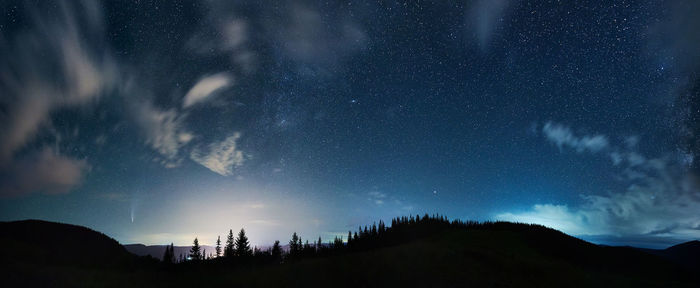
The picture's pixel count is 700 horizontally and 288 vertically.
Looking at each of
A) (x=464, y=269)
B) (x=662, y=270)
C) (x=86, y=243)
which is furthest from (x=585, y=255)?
(x=86, y=243)

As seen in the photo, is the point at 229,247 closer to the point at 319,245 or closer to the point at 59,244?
the point at 319,245

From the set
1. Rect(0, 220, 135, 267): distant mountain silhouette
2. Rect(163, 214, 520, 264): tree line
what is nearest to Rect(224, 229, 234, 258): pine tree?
Rect(163, 214, 520, 264): tree line

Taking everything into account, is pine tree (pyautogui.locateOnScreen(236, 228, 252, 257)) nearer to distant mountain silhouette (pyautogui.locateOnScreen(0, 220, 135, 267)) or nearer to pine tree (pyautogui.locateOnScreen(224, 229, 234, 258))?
pine tree (pyautogui.locateOnScreen(224, 229, 234, 258))

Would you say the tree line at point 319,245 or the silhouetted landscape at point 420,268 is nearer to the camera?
the silhouetted landscape at point 420,268

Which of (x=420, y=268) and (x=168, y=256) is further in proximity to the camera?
(x=168, y=256)

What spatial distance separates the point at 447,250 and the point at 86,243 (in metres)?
162

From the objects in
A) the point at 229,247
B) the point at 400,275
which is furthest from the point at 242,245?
the point at 400,275

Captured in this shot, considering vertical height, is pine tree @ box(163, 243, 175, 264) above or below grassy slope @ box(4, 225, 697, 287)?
below

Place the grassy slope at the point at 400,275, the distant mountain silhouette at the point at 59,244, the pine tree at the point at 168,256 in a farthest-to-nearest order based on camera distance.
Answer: the distant mountain silhouette at the point at 59,244
the pine tree at the point at 168,256
the grassy slope at the point at 400,275

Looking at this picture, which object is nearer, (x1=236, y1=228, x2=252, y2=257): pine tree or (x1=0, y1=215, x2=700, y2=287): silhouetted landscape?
(x1=0, y1=215, x2=700, y2=287): silhouetted landscape

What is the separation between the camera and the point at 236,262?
106812 mm

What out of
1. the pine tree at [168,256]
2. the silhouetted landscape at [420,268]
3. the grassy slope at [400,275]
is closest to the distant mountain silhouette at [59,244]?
the silhouetted landscape at [420,268]

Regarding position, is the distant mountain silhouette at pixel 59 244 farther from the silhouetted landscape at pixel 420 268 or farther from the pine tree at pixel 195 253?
the pine tree at pixel 195 253

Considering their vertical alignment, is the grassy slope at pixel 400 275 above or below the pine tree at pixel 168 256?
above
